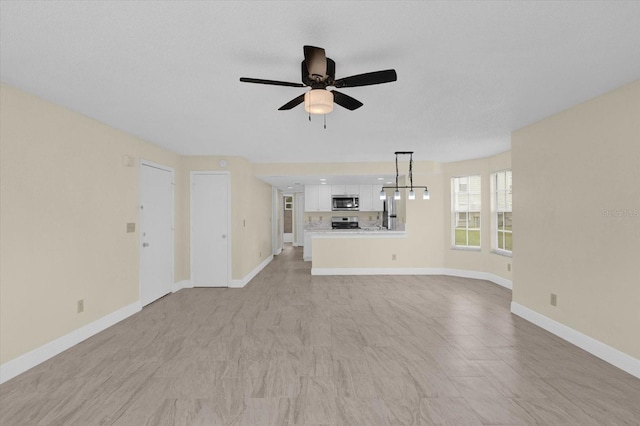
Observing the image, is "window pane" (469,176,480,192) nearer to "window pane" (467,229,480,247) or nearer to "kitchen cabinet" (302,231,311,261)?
"window pane" (467,229,480,247)

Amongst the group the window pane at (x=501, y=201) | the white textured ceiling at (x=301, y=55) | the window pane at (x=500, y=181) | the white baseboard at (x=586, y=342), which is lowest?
the white baseboard at (x=586, y=342)

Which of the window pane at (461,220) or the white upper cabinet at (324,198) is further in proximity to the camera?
the white upper cabinet at (324,198)

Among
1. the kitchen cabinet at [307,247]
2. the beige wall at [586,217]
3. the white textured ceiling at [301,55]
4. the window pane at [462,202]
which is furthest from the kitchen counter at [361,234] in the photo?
the white textured ceiling at [301,55]

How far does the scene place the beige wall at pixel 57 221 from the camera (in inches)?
107

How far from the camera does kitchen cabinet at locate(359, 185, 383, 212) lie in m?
9.20

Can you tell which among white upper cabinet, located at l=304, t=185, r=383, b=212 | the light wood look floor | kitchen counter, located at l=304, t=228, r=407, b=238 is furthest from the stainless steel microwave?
the light wood look floor

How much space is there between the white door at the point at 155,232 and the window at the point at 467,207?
18.6ft

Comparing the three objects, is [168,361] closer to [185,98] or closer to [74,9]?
[185,98]

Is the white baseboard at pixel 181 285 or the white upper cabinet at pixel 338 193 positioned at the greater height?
the white upper cabinet at pixel 338 193

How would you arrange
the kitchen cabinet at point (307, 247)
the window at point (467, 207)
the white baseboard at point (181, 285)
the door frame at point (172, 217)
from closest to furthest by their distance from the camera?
the door frame at point (172, 217), the white baseboard at point (181, 285), the window at point (467, 207), the kitchen cabinet at point (307, 247)

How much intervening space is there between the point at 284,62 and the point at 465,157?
198 inches

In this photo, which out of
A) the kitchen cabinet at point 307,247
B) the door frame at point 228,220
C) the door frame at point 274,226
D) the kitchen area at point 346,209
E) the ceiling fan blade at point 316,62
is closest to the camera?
the ceiling fan blade at point 316,62

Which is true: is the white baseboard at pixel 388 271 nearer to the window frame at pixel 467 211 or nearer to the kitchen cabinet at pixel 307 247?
the window frame at pixel 467 211

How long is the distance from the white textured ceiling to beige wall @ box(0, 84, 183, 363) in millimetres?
294
